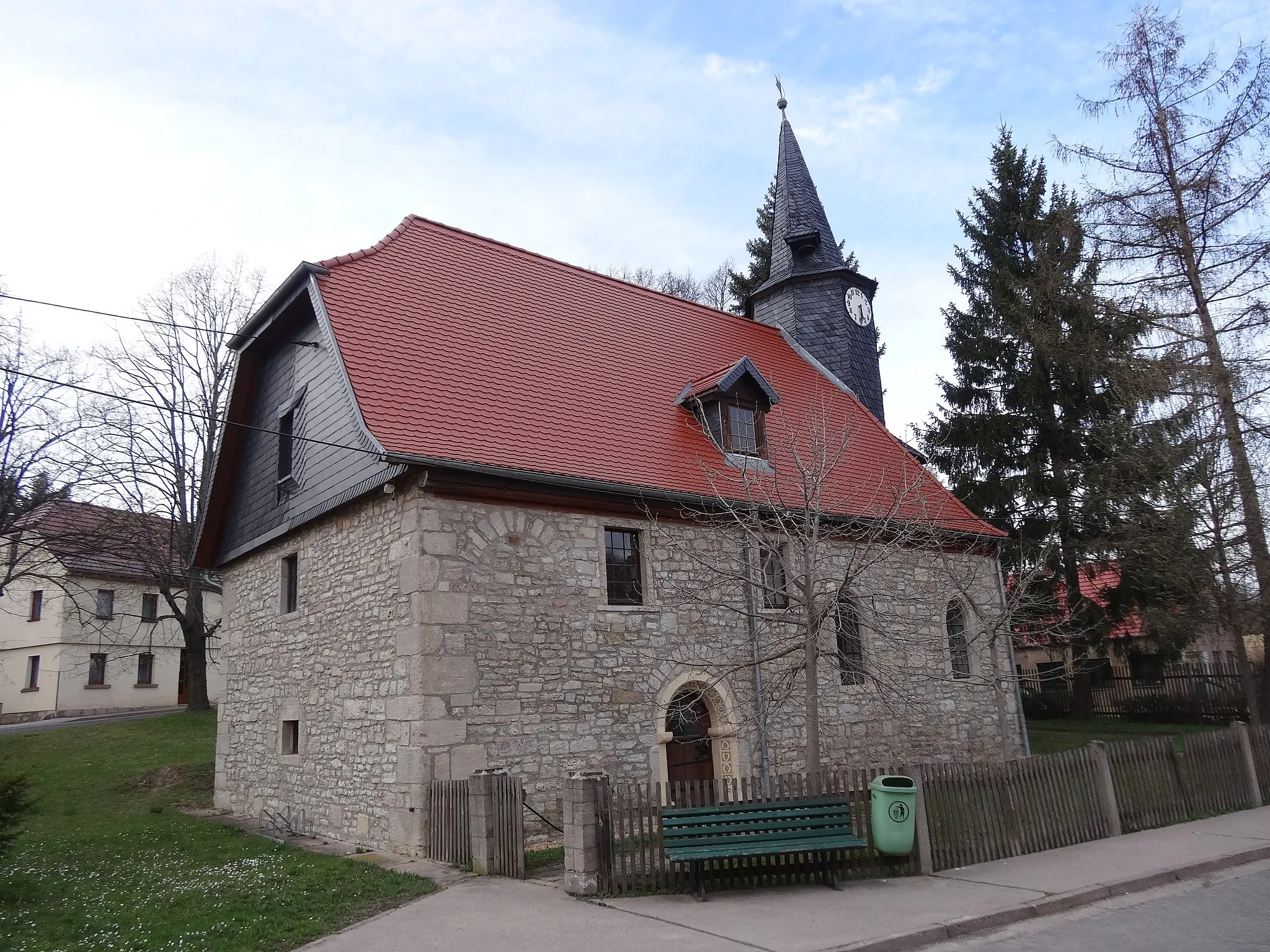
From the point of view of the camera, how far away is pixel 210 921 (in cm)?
718

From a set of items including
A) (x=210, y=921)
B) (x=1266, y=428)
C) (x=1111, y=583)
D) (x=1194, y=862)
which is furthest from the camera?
(x=1111, y=583)

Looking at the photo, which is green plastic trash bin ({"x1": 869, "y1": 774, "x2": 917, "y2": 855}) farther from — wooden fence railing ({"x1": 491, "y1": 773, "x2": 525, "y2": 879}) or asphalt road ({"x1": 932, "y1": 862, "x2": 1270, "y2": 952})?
wooden fence railing ({"x1": 491, "y1": 773, "x2": 525, "y2": 879})

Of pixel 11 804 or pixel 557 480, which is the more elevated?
pixel 557 480

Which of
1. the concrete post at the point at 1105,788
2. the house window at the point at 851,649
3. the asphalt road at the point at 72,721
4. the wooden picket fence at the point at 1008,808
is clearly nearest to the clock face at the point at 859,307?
the house window at the point at 851,649

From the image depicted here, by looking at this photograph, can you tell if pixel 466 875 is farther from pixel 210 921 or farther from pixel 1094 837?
pixel 1094 837

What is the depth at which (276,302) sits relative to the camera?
44.6 feet

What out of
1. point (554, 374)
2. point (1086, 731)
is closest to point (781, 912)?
point (554, 374)

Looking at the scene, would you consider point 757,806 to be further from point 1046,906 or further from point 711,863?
point 1046,906

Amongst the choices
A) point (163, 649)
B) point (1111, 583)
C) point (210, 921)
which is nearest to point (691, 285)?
point (1111, 583)

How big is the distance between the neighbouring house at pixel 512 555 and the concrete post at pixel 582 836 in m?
2.63

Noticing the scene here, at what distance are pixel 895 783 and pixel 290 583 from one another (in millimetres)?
9686

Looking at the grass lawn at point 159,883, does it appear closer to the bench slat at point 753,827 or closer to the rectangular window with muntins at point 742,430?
the bench slat at point 753,827

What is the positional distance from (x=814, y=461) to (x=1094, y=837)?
520cm

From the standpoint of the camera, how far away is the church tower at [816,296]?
20.4m
